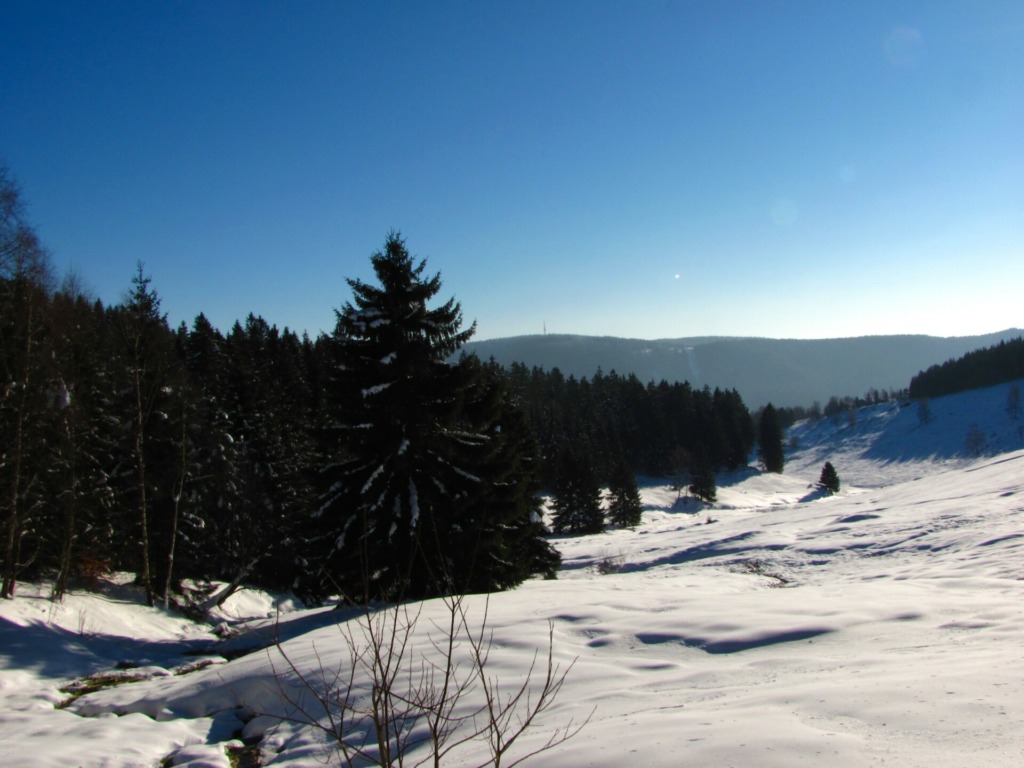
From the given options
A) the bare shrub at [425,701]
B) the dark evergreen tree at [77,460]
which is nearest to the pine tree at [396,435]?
the bare shrub at [425,701]

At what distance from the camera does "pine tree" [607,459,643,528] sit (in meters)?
56.6

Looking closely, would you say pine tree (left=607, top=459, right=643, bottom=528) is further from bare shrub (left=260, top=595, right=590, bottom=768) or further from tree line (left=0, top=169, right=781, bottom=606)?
bare shrub (left=260, top=595, right=590, bottom=768)

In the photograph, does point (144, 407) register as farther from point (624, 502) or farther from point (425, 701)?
point (624, 502)

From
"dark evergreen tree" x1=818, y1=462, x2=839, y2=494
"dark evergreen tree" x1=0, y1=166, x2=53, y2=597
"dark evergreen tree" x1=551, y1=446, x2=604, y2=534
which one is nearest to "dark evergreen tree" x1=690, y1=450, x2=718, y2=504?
"dark evergreen tree" x1=818, y1=462, x2=839, y2=494

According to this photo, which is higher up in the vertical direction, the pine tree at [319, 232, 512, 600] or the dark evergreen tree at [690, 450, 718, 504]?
the pine tree at [319, 232, 512, 600]

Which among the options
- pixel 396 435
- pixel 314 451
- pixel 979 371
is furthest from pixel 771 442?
pixel 396 435

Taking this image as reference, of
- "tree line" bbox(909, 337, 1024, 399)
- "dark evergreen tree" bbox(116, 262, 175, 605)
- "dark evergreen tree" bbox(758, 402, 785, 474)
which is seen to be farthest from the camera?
"tree line" bbox(909, 337, 1024, 399)

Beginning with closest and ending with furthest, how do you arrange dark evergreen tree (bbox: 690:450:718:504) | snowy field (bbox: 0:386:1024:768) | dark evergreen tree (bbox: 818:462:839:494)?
1. snowy field (bbox: 0:386:1024:768)
2. dark evergreen tree (bbox: 818:462:839:494)
3. dark evergreen tree (bbox: 690:450:718:504)

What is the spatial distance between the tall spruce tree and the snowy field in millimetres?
2365

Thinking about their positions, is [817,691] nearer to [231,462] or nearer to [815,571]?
[815,571]

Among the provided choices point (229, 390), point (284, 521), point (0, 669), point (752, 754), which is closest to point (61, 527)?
point (0, 669)

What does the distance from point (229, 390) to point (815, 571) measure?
2971 cm

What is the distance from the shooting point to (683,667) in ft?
21.2

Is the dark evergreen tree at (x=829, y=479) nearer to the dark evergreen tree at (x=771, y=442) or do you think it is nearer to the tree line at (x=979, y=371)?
the dark evergreen tree at (x=771, y=442)
